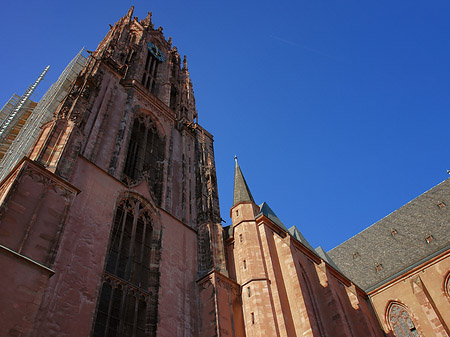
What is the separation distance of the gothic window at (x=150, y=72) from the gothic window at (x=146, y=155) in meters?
5.50

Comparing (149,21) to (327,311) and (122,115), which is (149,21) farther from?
(327,311)

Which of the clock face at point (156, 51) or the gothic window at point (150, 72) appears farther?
the clock face at point (156, 51)

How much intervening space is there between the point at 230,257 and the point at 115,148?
20.2ft

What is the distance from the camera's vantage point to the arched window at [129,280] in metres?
10.0

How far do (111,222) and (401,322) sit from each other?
567 inches

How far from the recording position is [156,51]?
2836 centimetres

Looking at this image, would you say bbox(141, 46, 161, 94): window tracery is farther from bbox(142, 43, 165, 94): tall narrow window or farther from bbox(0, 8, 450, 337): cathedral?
bbox(0, 8, 450, 337): cathedral

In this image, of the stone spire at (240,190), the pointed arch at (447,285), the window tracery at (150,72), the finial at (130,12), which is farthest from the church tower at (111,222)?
the pointed arch at (447,285)

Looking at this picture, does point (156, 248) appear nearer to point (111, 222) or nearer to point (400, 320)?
point (111, 222)

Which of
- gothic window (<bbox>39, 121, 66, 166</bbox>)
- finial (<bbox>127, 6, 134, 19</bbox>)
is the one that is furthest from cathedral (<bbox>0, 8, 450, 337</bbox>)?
finial (<bbox>127, 6, 134, 19</bbox>)

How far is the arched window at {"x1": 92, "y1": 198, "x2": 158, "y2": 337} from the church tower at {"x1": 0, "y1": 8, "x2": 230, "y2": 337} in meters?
0.03

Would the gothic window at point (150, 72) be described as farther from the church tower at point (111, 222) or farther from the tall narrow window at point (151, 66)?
the church tower at point (111, 222)

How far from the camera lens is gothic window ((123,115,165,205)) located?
1571 centimetres

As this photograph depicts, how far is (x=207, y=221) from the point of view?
51.0ft
